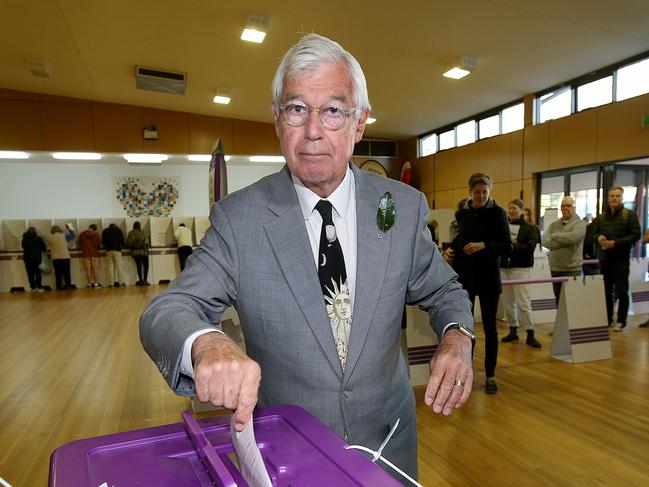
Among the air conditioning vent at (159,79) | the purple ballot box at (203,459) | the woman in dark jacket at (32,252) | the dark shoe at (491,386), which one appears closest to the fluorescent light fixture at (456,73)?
the air conditioning vent at (159,79)

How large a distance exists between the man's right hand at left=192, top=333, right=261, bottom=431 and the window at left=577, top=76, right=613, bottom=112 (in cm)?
772

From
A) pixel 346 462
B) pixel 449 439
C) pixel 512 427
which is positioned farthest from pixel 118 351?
pixel 346 462

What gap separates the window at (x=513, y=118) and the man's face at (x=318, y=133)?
27.2ft

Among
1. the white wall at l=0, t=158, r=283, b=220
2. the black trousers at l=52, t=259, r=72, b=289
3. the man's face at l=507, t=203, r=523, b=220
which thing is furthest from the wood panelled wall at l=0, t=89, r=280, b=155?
the man's face at l=507, t=203, r=523, b=220

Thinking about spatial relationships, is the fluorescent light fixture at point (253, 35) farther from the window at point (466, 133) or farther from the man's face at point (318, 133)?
the window at point (466, 133)

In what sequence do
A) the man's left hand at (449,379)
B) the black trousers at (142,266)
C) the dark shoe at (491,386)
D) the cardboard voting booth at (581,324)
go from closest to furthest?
the man's left hand at (449,379)
the dark shoe at (491,386)
the cardboard voting booth at (581,324)
the black trousers at (142,266)

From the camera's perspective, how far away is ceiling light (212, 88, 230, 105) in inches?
301

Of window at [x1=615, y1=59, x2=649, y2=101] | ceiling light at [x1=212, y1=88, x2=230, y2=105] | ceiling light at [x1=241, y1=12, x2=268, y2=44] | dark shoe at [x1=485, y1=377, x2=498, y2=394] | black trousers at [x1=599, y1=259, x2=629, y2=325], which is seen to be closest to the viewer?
dark shoe at [x1=485, y1=377, x2=498, y2=394]

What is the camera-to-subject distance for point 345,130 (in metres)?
1.01

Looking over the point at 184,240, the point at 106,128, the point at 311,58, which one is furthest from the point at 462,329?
the point at 184,240

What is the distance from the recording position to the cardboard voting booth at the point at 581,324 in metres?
3.99

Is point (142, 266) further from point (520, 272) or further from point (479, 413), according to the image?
point (479, 413)

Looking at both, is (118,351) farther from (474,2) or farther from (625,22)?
(625,22)

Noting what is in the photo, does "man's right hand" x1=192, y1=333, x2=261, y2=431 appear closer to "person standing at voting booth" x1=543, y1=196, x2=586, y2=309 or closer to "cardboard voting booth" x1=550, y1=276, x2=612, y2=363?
"cardboard voting booth" x1=550, y1=276, x2=612, y2=363
